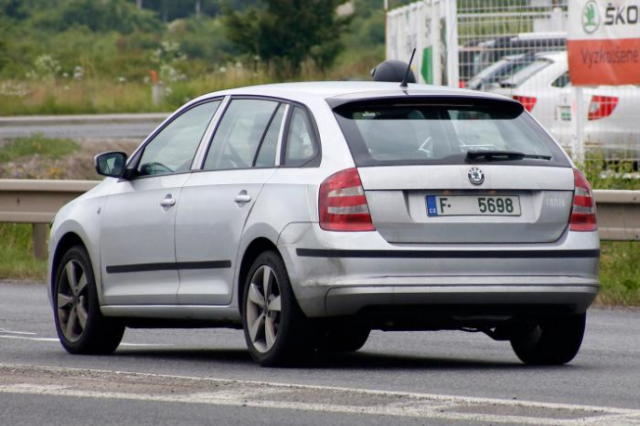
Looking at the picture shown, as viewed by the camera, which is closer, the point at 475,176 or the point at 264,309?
the point at 475,176

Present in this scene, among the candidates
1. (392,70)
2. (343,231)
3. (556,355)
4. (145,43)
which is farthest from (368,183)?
(145,43)

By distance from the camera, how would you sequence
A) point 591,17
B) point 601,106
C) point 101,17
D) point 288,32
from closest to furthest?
point 591,17, point 601,106, point 288,32, point 101,17

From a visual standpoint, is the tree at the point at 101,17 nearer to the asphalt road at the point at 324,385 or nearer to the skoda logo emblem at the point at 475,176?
the asphalt road at the point at 324,385

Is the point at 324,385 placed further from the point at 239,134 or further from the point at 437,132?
the point at 239,134

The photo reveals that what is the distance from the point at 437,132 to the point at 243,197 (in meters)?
Answer: 1.02

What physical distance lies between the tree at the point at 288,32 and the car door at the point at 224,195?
129 ft

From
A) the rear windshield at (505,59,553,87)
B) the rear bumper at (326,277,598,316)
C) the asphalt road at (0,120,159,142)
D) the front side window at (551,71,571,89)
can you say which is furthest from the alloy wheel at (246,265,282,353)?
the asphalt road at (0,120,159,142)

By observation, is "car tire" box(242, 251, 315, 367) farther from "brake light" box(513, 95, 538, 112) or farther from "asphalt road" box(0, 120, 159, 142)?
"asphalt road" box(0, 120, 159, 142)

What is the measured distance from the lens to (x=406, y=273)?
795cm

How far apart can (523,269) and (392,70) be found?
255cm

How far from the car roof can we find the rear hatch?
0.17ft

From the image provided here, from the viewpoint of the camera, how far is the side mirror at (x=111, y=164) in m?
9.56

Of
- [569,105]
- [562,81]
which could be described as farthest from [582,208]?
[562,81]

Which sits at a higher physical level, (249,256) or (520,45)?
(249,256)
